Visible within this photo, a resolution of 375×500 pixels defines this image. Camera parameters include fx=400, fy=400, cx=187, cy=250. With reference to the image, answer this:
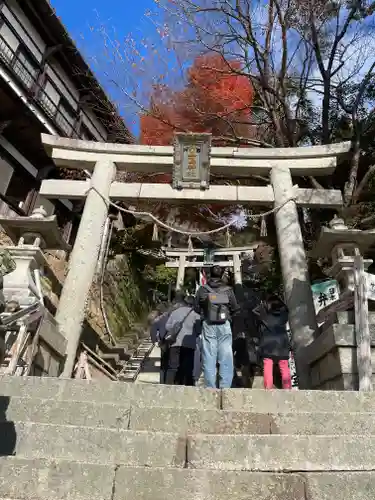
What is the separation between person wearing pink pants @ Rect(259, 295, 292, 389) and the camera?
5.96 m

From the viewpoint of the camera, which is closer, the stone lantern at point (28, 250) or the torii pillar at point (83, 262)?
the stone lantern at point (28, 250)

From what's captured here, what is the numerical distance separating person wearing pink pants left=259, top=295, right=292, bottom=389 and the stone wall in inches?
28.7

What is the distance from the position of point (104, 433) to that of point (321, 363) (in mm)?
3589

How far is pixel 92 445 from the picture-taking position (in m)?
2.71

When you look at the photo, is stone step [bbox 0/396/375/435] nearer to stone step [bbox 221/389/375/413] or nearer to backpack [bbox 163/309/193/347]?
stone step [bbox 221/389/375/413]

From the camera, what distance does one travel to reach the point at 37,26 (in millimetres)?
15797

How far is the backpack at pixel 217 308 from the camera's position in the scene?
199 inches

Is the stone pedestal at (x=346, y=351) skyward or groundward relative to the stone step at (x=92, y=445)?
skyward

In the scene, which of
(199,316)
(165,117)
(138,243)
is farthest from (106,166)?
(138,243)

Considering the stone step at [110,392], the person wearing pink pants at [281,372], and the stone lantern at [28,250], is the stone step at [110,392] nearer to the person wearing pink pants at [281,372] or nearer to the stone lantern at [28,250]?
the stone lantern at [28,250]

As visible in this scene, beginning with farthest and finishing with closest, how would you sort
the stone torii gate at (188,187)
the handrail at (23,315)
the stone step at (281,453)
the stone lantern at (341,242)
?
the stone torii gate at (188,187)
the stone lantern at (341,242)
the handrail at (23,315)
the stone step at (281,453)

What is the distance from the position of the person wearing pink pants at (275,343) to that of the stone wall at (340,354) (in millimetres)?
730

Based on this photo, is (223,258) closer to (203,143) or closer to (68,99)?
(203,143)

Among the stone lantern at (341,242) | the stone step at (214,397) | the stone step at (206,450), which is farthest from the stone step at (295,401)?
the stone lantern at (341,242)
